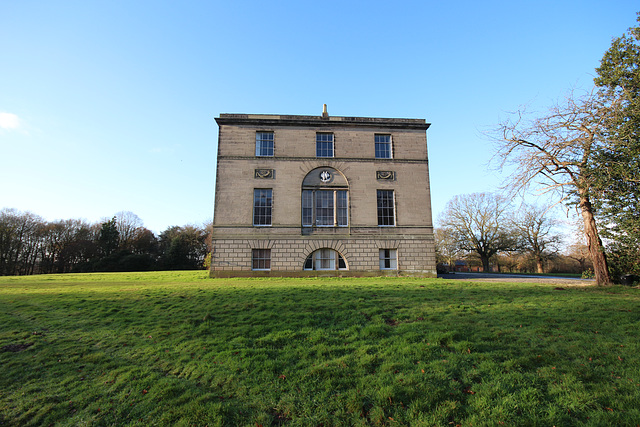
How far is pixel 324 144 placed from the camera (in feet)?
87.0

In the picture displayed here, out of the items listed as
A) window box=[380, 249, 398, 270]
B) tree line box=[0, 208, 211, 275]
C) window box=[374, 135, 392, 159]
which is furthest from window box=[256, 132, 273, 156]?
tree line box=[0, 208, 211, 275]

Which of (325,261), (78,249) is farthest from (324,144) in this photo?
(78,249)

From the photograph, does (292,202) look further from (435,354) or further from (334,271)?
(435,354)

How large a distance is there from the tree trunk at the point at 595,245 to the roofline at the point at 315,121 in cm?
1289

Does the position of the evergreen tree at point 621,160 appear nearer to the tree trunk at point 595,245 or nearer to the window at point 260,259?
the tree trunk at point 595,245

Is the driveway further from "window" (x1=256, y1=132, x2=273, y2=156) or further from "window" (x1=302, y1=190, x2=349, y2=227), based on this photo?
"window" (x1=256, y1=132, x2=273, y2=156)

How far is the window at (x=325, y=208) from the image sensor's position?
83.2 feet

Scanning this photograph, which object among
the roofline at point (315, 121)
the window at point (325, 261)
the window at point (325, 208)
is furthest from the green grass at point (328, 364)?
the roofline at point (315, 121)

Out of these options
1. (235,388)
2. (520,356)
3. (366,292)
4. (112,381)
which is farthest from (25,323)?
(520,356)

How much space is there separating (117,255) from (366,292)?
52.0 m

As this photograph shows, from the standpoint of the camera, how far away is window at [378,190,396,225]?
25719mm

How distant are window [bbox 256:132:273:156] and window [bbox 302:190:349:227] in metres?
4.51

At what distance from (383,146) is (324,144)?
4986 millimetres

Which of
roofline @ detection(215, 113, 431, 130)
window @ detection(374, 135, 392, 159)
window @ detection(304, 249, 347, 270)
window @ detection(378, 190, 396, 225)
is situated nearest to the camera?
window @ detection(304, 249, 347, 270)
